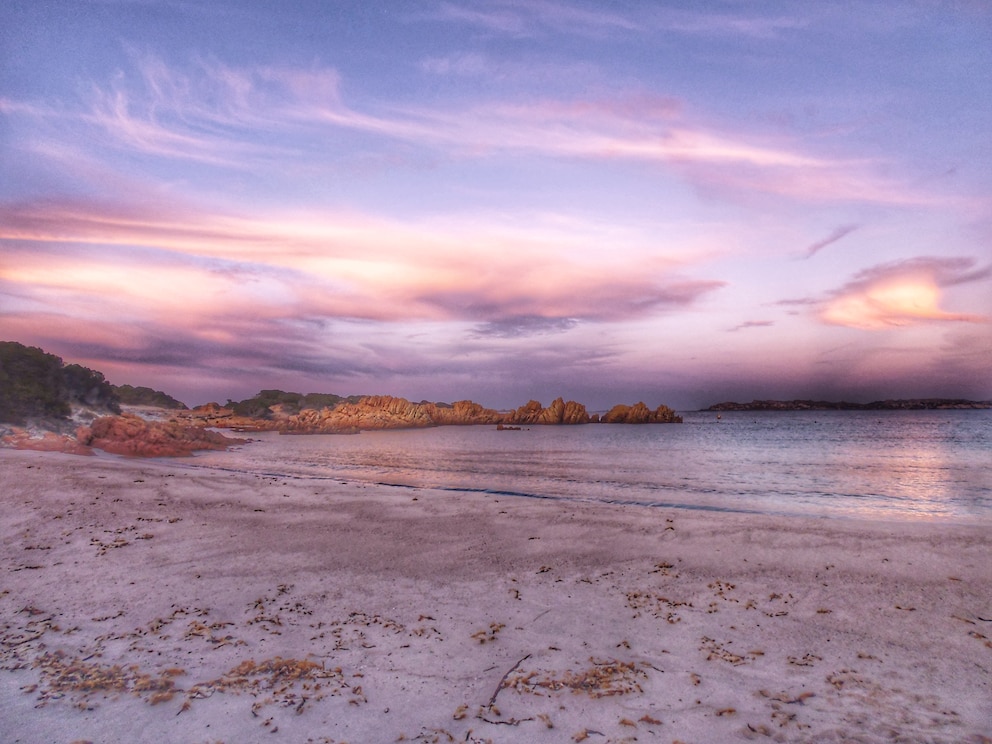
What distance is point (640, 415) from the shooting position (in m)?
124

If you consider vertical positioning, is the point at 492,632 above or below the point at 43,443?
below

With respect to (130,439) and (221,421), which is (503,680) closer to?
(130,439)

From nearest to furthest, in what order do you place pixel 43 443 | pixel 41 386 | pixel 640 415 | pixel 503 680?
pixel 503 680
pixel 43 443
pixel 41 386
pixel 640 415

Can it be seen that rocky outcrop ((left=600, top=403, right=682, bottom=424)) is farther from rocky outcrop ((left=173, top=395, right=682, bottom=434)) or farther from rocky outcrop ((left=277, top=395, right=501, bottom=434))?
rocky outcrop ((left=277, top=395, right=501, bottom=434))

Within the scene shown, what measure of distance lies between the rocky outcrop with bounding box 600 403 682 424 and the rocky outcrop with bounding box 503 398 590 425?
686cm

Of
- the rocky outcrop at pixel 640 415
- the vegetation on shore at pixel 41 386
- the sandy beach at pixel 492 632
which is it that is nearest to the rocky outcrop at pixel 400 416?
the rocky outcrop at pixel 640 415

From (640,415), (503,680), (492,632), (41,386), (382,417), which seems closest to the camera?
(503,680)

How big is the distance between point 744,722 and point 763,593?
368 centimetres

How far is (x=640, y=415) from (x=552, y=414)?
68.4 feet

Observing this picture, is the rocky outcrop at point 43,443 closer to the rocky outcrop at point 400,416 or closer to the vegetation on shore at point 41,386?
the vegetation on shore at point 41,386

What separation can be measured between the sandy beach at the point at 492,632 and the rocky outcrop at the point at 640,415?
114651mm

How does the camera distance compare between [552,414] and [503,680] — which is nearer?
[503,680]

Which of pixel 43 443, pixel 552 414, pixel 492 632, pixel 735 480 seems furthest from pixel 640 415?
pixel 492 632

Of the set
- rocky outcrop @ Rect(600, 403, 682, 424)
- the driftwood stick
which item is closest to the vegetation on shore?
the driftwood stick
